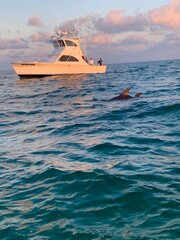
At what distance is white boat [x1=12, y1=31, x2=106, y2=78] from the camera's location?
1725 inches

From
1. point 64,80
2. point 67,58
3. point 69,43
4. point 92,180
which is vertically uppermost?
point 69,43

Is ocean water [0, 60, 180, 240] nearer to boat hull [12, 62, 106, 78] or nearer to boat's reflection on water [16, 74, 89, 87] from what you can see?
boat's reflection on water [16, 74, 89, 87]

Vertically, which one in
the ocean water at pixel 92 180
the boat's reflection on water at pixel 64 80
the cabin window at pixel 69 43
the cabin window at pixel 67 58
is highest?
the cabin window at pixel 69 43

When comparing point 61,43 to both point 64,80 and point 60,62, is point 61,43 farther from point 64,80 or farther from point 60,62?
point 64,80

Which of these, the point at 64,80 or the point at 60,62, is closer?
the point at 64,80

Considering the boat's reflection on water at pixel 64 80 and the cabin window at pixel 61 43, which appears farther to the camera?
the cabin window at pixel 61 43

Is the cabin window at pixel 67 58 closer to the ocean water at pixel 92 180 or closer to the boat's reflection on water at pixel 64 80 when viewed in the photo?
the boat's reflection on water at pixel 64 80

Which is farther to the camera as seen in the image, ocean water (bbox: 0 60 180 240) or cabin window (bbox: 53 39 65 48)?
cabin window (bbox: 53 39 65 48)

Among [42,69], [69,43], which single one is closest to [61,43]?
[69,43]

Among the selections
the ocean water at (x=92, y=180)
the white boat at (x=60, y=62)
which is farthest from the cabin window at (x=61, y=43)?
the ocean water at (x=92, y=180)

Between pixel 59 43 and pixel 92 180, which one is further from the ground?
pixel 59 43

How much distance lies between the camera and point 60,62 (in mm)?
44906

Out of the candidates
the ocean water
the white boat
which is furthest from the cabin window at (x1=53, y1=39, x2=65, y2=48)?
the ocean water

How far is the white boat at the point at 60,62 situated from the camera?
144ft
